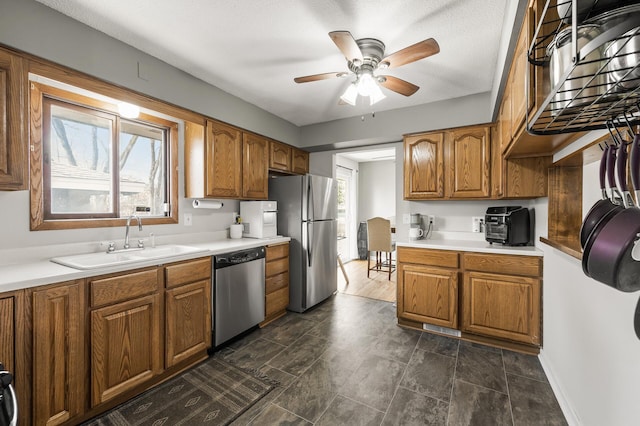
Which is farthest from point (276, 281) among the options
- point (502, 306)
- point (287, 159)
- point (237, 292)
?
point (502, 306)

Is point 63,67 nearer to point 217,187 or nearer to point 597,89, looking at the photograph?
point 217,187

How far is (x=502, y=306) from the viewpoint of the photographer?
97.5 inches

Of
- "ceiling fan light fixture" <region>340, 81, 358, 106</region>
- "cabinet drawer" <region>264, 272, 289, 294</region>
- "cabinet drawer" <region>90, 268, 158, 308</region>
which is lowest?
"cabinet drawer" <region>264, 272, 289, 294</region>

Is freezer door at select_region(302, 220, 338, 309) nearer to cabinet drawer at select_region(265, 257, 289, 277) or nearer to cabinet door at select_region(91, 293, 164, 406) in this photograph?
cabinet drawer at select_region(265, 257, 289, 277)

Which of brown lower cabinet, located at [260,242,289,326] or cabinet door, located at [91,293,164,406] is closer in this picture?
cabinet door, located at [91,293,164,406]


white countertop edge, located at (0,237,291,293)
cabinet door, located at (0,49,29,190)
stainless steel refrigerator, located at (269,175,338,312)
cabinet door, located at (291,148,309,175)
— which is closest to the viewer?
white countertop edge, located at (0,237,291,293)

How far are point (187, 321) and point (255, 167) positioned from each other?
5.66ft

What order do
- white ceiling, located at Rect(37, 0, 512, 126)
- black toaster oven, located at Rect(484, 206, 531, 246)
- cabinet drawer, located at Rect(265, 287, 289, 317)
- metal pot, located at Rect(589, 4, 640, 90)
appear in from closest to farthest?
metal pot, located at Rect(589, 4, 640, 90), white ceiling, located at Rect(37, 0, 512, 126), black toaster oven, located at Rect(484, 206, 531, 246), cabinet drawer, located at Rect(265, 287, 289, 317)

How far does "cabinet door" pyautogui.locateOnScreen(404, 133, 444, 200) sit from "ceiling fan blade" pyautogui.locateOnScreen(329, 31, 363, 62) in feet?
5.29

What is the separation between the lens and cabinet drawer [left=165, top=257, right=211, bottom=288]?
206 cm

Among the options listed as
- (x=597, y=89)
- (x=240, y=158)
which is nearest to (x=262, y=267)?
(x=240, y=158)

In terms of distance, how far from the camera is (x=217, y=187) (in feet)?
9.12

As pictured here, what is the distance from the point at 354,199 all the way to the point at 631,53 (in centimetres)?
590

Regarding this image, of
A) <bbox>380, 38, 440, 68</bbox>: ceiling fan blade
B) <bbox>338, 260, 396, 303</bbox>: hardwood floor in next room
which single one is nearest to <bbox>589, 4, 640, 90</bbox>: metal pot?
<bbox>380, 38, 440, 68</bbox>: ceiling fan blade
